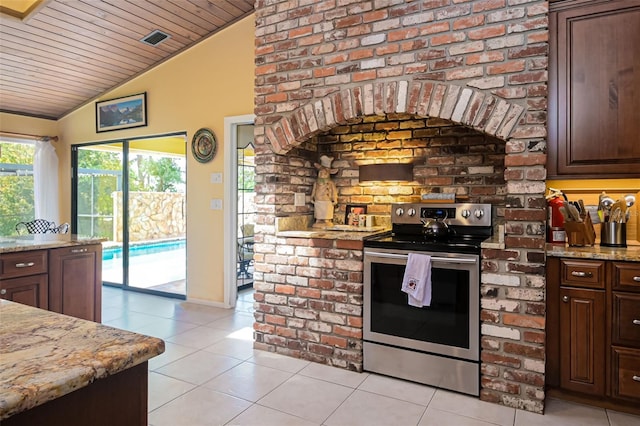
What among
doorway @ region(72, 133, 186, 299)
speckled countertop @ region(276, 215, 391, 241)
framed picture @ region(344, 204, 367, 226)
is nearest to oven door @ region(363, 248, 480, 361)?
speckled countertop @ region(276, 215, 391, 241)

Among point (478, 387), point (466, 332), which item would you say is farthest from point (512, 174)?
point (478, 387)

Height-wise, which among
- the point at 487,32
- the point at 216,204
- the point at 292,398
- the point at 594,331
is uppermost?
the point at 487,32

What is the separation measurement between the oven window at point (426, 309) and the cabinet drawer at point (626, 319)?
0.76 meters

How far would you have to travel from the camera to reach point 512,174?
2314mm

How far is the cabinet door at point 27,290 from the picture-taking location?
2701 mm

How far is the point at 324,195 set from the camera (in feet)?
11.4

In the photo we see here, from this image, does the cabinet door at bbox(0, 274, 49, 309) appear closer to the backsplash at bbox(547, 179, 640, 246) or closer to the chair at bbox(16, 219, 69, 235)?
the chair at bbox(16, 219, 69, 235)

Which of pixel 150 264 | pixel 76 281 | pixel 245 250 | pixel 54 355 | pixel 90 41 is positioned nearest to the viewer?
pixel 54 355

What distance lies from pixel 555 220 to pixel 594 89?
812 millimetres

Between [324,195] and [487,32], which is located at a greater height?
[487,32]

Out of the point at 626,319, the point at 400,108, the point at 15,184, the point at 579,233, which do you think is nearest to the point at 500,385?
the point at 626,319

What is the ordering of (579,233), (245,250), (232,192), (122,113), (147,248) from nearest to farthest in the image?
(579,233) → (232,192) → (245,250) → (122,113) → (147,248)

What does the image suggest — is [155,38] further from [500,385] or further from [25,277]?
[500,385]

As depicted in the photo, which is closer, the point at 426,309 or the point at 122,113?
the point at 426,309
